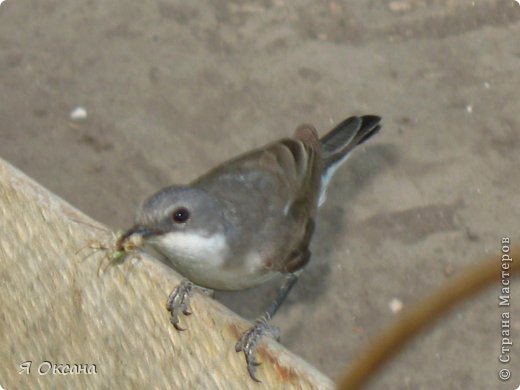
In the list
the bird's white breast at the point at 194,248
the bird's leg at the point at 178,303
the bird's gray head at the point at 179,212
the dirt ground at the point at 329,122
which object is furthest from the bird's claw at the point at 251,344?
the dirt ground at the point at 329,122

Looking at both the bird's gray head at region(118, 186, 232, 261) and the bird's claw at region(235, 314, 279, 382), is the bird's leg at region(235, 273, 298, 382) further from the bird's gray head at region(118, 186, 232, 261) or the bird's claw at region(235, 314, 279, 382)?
the bird's gray head at region(118, 186, 232, 261)

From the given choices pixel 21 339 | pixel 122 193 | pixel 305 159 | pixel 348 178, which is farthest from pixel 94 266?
pixel 348 178

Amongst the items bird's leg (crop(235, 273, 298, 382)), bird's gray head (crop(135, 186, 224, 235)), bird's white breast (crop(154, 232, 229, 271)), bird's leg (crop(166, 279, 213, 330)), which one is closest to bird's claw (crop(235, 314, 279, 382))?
bird's leg (crop(235, 273, 298, 382))

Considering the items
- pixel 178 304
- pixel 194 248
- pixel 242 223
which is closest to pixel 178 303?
pixel 178 304

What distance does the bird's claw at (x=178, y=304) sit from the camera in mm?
4035

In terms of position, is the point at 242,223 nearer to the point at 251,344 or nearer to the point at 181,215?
the point at 181,215

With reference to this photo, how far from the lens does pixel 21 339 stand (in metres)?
4.73

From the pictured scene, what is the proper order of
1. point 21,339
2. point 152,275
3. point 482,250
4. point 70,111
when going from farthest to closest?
point 70,111, point 482,250, point 21,339, point 152,275

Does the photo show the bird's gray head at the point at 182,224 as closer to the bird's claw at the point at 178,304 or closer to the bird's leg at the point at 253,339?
the bird's claw at the point at 178,304

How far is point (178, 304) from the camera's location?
407cm

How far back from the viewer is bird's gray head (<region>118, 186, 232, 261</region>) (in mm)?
4445

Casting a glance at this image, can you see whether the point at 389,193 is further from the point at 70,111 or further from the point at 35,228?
the point at 35,228

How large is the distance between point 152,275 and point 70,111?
3.24 m

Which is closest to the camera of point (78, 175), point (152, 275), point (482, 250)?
point (152, 275)
